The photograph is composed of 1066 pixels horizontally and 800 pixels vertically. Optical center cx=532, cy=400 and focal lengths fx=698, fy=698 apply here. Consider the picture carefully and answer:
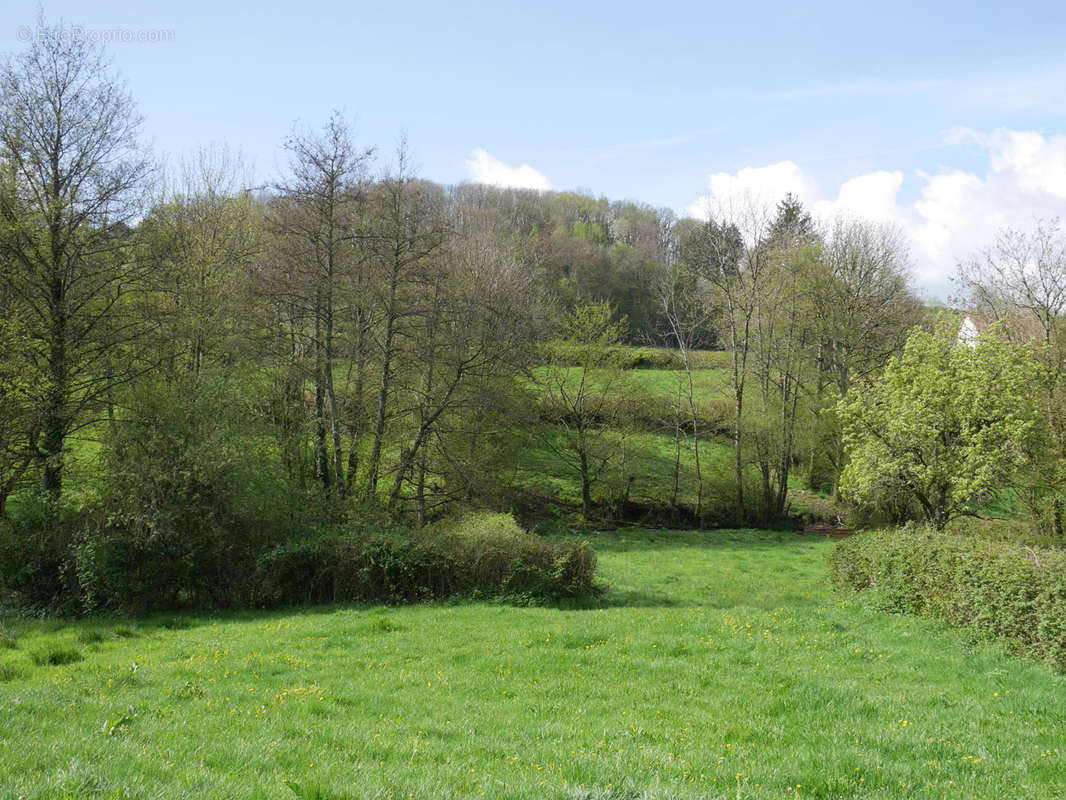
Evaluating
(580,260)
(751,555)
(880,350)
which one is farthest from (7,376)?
(580,260)

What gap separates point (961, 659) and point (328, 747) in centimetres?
876

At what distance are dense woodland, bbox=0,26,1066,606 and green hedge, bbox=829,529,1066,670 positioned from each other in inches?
256

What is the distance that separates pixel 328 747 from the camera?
Result: 6398mm

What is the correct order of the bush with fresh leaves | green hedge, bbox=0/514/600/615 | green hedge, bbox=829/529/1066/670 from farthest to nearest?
green hedge, bbox=0/514/600/615 → the bush with fresh leaves → green hedge, bbox=829/529/1066/670

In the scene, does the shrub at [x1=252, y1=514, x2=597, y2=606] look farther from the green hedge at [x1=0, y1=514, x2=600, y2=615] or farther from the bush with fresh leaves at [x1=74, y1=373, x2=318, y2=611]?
the bush with fresh leaves at [x1=74, y1=373, x2=318, y2=611]

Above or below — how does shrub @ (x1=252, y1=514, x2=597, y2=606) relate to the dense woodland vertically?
below

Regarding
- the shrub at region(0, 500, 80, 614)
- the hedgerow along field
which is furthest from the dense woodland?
the hedgerow along field

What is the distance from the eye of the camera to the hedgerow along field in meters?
5.50

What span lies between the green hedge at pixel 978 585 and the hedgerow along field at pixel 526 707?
0.48 metres

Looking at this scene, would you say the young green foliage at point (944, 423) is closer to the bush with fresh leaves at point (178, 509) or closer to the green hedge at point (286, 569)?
the green hedge at point (286, 569)

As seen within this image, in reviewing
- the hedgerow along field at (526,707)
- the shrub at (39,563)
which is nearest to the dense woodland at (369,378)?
the shrub at (39,563)

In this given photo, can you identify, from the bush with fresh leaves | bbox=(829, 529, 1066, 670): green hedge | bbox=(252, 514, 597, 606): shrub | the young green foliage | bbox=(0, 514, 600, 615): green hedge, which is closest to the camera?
bbox=(829, 529, 1066, 670): green hedge

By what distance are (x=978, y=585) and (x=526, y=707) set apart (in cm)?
773

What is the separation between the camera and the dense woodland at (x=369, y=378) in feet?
53.6
